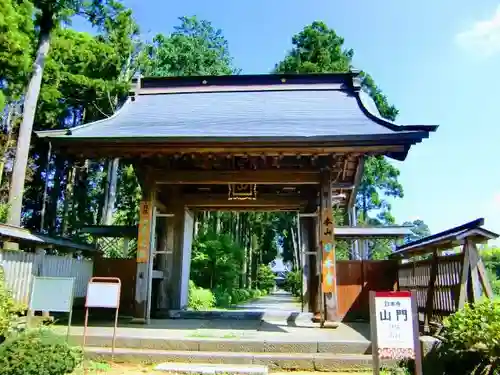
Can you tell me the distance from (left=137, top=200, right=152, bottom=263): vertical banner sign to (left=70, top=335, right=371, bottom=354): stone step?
2121 mm

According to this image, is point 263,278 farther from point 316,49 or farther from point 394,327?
point 394,327

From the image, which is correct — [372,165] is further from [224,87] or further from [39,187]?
[39,187]

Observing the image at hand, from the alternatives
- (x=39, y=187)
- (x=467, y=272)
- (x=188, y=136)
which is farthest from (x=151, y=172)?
(x=39, y=187)

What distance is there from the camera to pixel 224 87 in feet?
35.7

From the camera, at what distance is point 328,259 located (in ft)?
25.4

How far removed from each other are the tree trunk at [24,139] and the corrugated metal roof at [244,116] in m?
4.49

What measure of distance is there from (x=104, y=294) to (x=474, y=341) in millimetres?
4634

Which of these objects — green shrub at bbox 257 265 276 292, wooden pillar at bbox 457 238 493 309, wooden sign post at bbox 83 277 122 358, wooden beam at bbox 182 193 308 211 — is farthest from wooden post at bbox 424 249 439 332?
green shrub at bbox 257 265 276 292

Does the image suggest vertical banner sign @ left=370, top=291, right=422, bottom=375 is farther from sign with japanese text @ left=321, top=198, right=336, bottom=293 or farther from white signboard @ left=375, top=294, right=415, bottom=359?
sign with japanese text @ left=321, top=198, right=336, bottom=293

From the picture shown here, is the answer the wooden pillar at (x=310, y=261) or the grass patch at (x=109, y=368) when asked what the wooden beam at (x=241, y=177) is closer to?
the wooden pillar at (x=310, y=261)

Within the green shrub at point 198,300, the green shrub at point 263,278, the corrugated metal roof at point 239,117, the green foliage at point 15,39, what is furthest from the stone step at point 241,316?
the green shrub at point 263,278

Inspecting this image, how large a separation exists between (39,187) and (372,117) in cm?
2157

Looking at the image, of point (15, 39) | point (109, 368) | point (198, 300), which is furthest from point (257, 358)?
point (15, 39)

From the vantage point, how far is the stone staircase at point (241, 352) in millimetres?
5477
